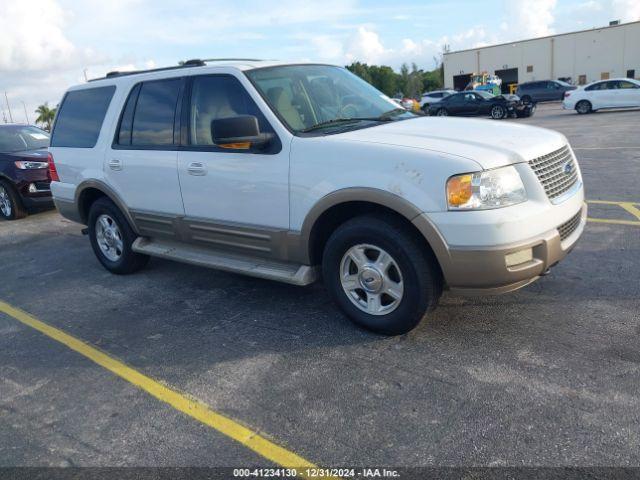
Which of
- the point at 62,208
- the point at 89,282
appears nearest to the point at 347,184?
the point at 89,282

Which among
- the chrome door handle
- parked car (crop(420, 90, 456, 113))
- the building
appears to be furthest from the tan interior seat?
the building

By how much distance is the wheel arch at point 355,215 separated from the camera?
11.4ft

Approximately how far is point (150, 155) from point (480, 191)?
305 centimetres

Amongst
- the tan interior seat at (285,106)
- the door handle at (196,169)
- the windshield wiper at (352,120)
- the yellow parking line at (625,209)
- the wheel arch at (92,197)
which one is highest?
the tan interior seat at (285,106)

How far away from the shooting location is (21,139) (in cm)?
1034

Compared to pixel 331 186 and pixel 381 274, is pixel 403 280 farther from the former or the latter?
pixel 331 186

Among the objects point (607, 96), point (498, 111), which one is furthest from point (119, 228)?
point (607, 96)

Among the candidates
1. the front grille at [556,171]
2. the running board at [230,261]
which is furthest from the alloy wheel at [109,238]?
the front grille at [556,171]

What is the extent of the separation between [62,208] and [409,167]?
14.8 ft

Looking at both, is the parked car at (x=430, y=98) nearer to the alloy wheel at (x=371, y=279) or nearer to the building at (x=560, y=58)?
the building at (x=560, y=58)

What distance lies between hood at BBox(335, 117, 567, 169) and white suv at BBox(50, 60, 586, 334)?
0.05ft

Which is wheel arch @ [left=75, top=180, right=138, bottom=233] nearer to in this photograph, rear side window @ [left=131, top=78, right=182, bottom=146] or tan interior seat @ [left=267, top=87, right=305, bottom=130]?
rear side window @ [left=131, top=78, right=182, bottom=146]

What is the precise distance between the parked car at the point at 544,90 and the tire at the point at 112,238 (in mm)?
32550

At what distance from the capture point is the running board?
4.18 m
